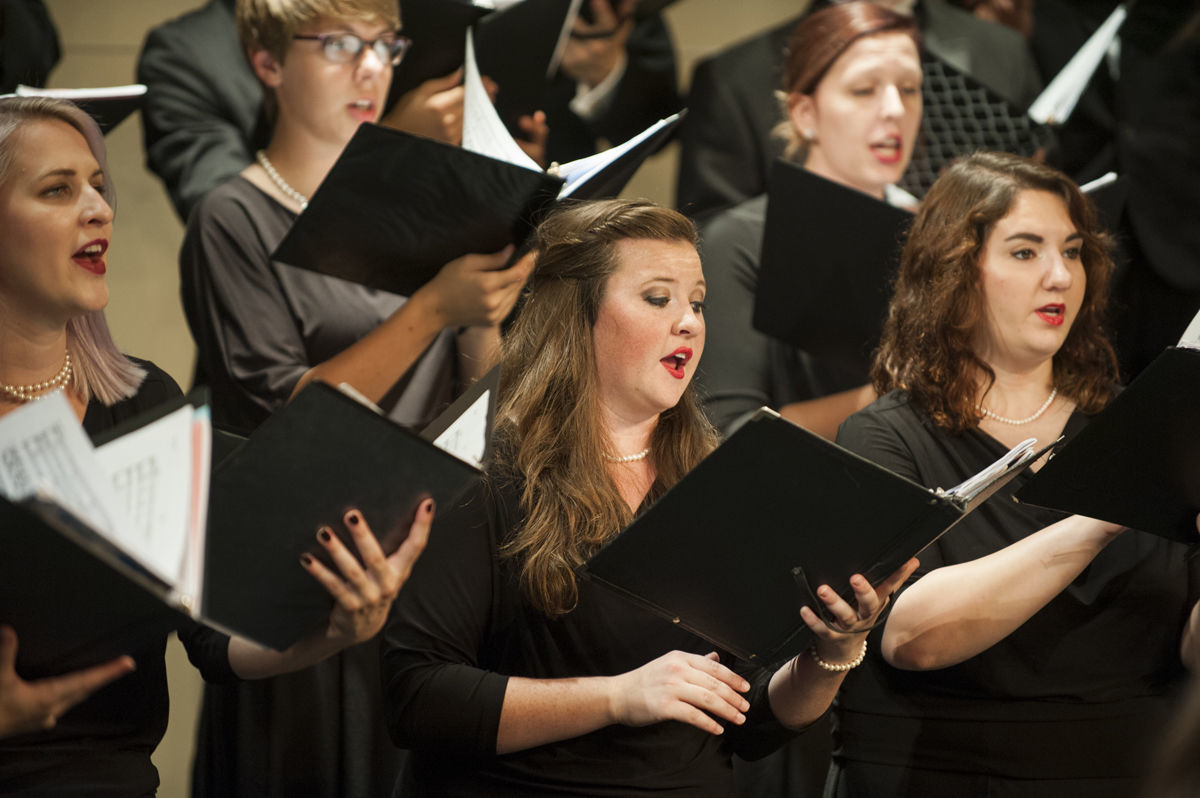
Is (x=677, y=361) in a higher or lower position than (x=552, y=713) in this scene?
higher

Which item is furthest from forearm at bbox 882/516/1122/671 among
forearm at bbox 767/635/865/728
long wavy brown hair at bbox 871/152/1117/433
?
long wavy brown hair at bbox 871/152/1117/433

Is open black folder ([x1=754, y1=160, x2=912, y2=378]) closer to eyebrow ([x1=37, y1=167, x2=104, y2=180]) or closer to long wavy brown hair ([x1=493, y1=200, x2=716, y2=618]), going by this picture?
long wavy brown hair ([x1=493, y1=200, x2=716, y2=618])

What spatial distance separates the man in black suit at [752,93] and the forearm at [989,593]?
4.76ft

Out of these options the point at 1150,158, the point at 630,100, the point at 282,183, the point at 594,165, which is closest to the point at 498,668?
the point at 594,165

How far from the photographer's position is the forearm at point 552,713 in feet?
6.18

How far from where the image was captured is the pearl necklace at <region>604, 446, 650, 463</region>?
2174mm

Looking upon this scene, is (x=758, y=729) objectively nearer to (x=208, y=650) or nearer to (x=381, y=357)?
(x=208, y=650)

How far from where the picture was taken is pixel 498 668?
2021 millimetres

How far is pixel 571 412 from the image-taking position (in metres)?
Result: 2.18

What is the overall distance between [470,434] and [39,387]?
637 millimetres

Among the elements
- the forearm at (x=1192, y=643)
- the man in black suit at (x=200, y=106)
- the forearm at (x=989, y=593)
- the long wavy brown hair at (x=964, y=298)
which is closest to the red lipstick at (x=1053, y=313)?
the long wavy brown hair at (x=964, y=298)

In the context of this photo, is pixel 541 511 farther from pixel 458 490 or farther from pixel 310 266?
pixel 310 266

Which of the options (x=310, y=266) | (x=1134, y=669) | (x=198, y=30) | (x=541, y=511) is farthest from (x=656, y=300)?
(x=198, y=30)

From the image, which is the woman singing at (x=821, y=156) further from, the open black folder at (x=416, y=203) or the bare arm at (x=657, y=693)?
the bare arm at (x=657, y=693)
